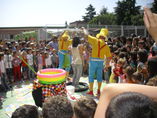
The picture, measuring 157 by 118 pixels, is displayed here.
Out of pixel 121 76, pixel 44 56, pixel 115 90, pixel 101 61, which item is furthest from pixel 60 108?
pixel 44 56

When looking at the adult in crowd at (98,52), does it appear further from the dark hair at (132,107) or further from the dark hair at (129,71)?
the dark hair at (132,107)

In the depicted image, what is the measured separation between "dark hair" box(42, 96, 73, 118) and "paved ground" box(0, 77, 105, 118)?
2.82 metres

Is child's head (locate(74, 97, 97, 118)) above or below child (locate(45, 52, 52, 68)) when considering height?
above

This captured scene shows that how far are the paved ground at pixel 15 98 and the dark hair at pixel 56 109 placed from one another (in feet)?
9.26

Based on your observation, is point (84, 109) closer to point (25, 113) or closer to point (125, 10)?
point (25, 113)

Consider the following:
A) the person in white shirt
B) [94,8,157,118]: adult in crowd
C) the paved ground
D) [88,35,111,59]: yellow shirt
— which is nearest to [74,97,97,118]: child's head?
[94,8,157,118]: adult in crowd

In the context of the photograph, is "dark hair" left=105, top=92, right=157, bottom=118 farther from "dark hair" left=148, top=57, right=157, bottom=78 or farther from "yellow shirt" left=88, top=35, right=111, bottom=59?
"yellow shirt" left=88, top=35, right=111, bottom=59

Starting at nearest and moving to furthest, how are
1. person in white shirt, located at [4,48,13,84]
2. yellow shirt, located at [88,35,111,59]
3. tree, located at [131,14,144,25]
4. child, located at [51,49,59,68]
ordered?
yellow shirt, located at [88,35,111,59]
person in white shirt, located at [4,48,13,84]
child, located at [51,49,59,68]
tree, located at [131,14,144,25]

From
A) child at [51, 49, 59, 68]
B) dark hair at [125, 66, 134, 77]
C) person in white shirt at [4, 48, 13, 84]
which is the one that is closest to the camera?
dark hair at [125, 66, 134, 77]

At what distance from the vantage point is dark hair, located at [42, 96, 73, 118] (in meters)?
1.51

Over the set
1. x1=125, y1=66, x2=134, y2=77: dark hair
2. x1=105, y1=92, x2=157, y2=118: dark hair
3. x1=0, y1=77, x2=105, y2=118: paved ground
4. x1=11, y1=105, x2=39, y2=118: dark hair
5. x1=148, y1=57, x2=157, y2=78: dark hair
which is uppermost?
x1=105, y1=92, x2=157, y2=118: dark hair

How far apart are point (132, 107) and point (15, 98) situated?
5.04 m

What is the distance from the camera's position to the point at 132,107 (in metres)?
0.60

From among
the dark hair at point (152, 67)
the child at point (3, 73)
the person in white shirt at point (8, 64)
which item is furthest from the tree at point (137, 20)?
the dark hair at point (152, 67)
